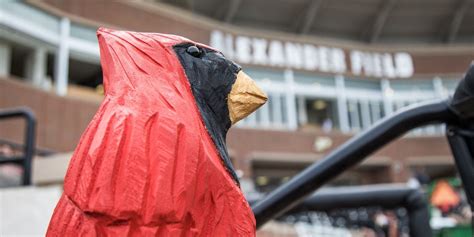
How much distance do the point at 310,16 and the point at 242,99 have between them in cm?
2273

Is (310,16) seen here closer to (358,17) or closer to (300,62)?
(300,62)

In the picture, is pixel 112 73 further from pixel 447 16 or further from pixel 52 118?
pixel 447 16

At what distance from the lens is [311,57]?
23.3m

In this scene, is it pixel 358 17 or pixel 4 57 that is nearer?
pixel 4 57

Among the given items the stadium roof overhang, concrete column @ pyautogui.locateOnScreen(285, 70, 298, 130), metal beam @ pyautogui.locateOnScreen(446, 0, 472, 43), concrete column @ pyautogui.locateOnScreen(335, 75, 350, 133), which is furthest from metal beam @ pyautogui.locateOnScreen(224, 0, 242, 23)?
metal beam @ pyautogui.locateOnScreen(446, 0, 472, 43)

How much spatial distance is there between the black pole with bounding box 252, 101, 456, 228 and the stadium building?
15.2 metres

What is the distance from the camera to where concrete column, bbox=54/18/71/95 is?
16781 mm

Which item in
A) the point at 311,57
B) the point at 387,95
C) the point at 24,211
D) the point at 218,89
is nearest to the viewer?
the point at 218,89

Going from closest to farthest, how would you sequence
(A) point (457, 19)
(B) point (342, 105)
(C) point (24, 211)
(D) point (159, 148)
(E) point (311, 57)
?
1. (D) point (159, 148)
2. (C) point (24, 211)
3. (E) point (311, 57)
4. (B) point (342, 105)
5. (A) point (457, 19)

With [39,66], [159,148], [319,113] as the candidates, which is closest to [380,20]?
[319,113]

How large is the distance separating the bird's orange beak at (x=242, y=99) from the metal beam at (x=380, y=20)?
23.8 metres

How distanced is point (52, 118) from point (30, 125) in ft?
42.7

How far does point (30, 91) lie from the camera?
606 inches

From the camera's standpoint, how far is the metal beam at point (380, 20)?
78.2ft
